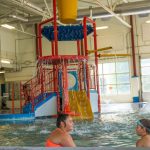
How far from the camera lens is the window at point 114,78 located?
2552 cm

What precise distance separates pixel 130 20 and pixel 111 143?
63.2ft

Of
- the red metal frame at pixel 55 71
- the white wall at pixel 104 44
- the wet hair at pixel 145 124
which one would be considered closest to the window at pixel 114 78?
the white wall at pixel 104 44

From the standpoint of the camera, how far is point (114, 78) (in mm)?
25906

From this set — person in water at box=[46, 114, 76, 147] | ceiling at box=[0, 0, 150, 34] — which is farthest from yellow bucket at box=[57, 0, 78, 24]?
ceiling at box=[0, 0, 150, 34]

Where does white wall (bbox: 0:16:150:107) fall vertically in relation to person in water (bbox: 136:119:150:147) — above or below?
above

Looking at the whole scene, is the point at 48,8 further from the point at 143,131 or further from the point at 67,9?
the point at 143,131

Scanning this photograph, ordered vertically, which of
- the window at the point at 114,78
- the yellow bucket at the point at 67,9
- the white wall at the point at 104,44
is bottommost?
the window at the point at 114,78

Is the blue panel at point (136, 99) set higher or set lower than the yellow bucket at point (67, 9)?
lower

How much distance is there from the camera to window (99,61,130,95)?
25.5m

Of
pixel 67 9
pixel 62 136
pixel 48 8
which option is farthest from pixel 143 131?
pixel 48 8

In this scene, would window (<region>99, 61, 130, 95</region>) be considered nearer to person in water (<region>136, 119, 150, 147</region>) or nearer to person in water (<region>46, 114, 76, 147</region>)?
person in water (<region>46, 114, 76, 147</region>)

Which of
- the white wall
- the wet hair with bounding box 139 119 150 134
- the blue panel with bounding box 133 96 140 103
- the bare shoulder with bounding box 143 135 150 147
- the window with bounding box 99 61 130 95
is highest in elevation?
the white wall

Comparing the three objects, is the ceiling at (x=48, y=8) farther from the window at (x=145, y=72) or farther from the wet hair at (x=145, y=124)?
the wet hair at (x=145, y=124)

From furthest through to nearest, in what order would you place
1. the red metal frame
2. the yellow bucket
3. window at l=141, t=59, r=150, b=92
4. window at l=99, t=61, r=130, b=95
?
1. window at l=99, t=61, r=130, b=95
2. window at l=141, t=59, r=150, b=92
3. the red metal frame
4. the yellow bucket
